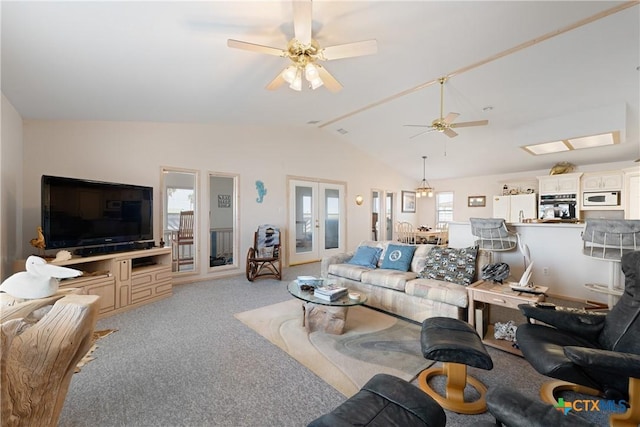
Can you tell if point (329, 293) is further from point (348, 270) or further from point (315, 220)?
point (315, 220)

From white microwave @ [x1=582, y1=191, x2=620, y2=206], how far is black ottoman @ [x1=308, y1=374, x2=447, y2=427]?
715cm

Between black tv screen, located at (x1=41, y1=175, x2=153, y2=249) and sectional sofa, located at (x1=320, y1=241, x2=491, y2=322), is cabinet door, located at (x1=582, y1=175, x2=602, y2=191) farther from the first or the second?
black tv screen, located at (x1=41, y1=175, x2=153, y2=249)

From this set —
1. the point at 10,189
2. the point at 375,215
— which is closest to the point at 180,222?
the point at 10,189

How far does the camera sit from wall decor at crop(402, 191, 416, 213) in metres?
8.85

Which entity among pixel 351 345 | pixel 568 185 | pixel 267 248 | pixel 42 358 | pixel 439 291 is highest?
pixel 568 185

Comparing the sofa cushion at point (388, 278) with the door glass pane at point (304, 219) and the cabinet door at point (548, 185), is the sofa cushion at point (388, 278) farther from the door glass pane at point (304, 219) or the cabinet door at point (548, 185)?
the cabinet door at point (548, 185)

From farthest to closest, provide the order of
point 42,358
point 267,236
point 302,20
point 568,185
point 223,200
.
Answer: point 568,185, point 223,200, point 267,236, point 302,20, point 42,358

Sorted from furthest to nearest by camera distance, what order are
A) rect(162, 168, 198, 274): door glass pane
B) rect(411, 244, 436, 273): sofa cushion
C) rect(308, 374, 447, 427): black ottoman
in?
rect(162, 168, 198, 274): door glass pane < rect(411, 244, 436, 273): sofa cushion < rect(308, 374, 447, 427): black ottoman

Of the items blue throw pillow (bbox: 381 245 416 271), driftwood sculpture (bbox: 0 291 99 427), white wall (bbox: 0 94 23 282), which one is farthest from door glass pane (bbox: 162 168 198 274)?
driftwood sculpture (bbox: 0 291 99 427)

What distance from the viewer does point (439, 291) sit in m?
2.77

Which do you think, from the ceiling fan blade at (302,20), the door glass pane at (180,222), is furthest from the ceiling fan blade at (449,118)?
the door glass pane at (180,222)

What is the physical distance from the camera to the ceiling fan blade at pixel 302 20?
1812 millimetres

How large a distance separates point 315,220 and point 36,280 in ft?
17.9

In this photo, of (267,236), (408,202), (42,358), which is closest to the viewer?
(42,358)
